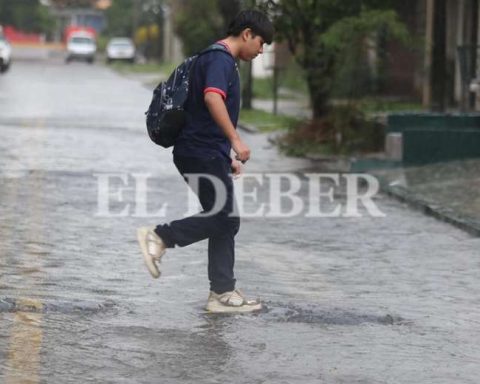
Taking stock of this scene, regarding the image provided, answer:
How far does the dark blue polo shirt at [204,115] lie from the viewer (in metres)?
8.58

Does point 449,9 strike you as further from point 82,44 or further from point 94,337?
point 82,44

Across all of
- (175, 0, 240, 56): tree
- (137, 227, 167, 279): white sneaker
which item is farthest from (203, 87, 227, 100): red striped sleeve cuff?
(175, 0, 240, 56): tree

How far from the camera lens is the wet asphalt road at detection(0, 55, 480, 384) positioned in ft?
23.7

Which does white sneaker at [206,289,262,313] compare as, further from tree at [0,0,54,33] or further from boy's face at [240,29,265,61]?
tree at [0,0,54,33]

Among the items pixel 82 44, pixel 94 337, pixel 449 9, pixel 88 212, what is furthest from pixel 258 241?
pixel 82 44

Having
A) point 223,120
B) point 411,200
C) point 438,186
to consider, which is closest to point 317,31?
point 438,186

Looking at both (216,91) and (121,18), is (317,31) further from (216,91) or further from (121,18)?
(121,18)

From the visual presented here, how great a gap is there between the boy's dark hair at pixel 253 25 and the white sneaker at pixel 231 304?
1501 millimetres

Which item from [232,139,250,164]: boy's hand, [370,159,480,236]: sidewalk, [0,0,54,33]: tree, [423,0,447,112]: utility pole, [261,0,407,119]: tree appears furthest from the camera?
[0,0,54,33]: tree

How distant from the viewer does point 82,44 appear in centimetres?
8725

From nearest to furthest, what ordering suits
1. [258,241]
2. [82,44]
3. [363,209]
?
[258,241] < [363,209] < [82,44]

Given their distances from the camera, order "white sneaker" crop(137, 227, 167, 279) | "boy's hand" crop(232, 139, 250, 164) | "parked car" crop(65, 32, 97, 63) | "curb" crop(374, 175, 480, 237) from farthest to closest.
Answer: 1. "parked car" crop(65, 32, 97, 63)
2. "curb" crop(374, 175, 480, 237)
3. "white sneaker" crop(137, 227, 167, 279)
4. "boy's hand" crop(232, 139, 250, 164)

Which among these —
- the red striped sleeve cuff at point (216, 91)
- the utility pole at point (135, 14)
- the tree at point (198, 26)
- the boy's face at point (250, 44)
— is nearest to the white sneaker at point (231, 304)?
the red striped sleeve cuff at point (216, 91)

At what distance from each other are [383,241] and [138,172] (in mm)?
6251
